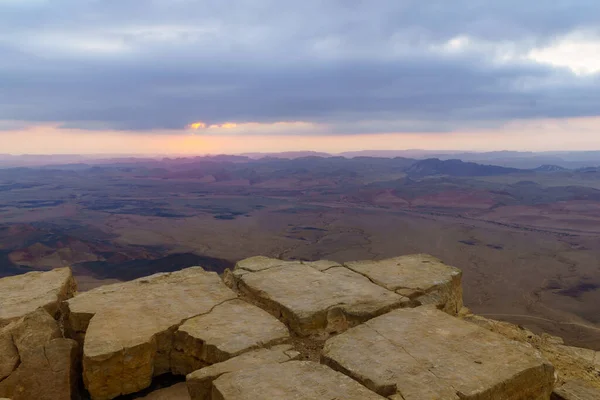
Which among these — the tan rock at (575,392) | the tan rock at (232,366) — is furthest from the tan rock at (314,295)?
the tan rock at (575,392)

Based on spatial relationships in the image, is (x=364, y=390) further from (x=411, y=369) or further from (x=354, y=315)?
(x=354, y=315)

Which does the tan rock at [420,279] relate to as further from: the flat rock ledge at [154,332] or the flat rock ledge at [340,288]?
the flat rock ledge at [154,332]

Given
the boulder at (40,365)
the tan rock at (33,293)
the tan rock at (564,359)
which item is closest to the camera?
the boulder at (40,365)

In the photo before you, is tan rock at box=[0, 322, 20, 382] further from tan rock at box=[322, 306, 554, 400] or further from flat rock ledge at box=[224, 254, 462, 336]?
tan rock at box=[322, 306, 554, 400]

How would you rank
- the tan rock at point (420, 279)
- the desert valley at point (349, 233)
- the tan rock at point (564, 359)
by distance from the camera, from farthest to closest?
the desert valley at point (349, 233), the tan rock at point (420, 279), the tan rock at point (564, 359)

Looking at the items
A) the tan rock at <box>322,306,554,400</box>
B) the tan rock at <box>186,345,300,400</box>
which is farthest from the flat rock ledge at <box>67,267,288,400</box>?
the tan rock at <box>322,306,554,400</box>

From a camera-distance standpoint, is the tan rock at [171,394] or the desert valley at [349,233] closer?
the tan rock at [171,394]
